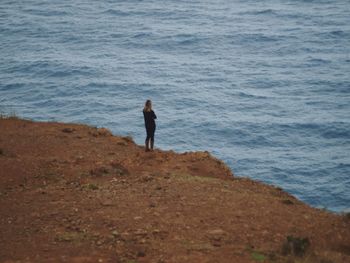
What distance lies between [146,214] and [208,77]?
140 feet

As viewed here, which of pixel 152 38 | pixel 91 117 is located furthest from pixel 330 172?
pixel 152 38

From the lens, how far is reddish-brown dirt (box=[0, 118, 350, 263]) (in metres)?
11.6

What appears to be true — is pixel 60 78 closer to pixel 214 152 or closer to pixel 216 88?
pixel 216 88

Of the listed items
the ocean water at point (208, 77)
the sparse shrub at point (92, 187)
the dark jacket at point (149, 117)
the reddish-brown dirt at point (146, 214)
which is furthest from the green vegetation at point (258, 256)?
the ocean water at point (208, 77)

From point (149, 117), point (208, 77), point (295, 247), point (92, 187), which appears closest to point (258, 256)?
point (295, 247)

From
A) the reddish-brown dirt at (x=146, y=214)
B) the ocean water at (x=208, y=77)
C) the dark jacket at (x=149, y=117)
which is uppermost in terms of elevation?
the dark jacket at (x=149, y=117)

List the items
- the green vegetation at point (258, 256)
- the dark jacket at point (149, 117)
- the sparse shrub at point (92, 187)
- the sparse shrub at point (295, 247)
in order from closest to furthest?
the green vegetation at point (258, 256) < the sparse shrub at point (295, 247) < the sparse shrub at point (92, 187) < the dark jacket at point (149, 117)

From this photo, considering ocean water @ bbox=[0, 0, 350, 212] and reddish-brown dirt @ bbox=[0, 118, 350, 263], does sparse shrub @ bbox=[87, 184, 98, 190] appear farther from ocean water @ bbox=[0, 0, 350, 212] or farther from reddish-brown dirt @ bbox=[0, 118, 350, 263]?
ocean water @ bbox=[0, 0, 350, 212]

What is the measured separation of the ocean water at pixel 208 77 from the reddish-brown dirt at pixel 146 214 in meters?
16.4

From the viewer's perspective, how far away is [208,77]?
55.3 meters

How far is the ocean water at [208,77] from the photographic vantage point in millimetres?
38406

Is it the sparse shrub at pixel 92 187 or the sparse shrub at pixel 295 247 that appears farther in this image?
the sparse shrub at pixel 92 187

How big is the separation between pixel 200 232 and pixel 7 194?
19.5 ft

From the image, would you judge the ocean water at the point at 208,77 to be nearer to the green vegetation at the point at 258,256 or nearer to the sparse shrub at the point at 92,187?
the sparse shrub at the point at 92,187
